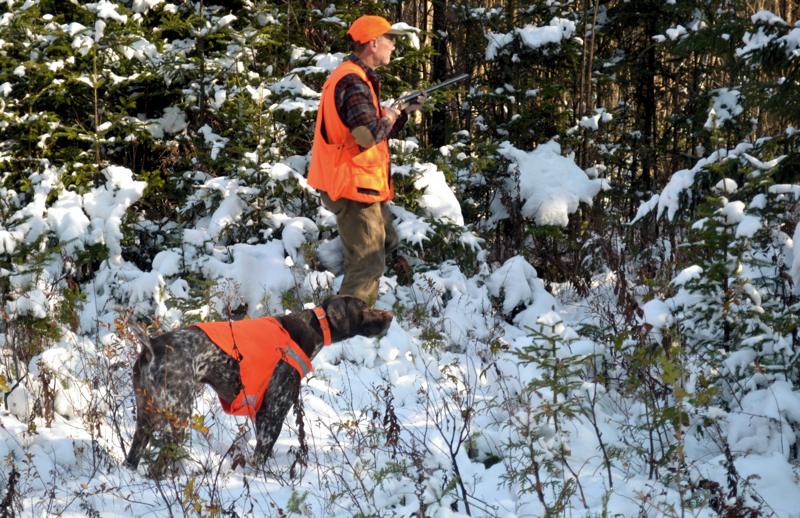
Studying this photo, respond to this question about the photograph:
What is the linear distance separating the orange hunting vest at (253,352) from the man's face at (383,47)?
2.21 m

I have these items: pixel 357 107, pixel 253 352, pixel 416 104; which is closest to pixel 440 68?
pixel 416 104

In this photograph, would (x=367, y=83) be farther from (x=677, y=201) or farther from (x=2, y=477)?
(x=2, y=477)

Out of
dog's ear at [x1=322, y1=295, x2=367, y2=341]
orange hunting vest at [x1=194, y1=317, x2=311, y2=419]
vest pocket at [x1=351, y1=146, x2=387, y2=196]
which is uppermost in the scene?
vest pocket at [x1=351, y1=146, x2=387, y2=196]

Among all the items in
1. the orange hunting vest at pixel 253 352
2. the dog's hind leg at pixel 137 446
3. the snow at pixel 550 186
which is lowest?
the dog's hind leg at pixel 137 446

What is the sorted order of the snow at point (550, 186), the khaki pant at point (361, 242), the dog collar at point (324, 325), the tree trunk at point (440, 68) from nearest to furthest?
the dog collar at point (324, 325), the khaki pant at point (361, 242), the snow at point (550, 186), the tree trunk at point (440, 68)

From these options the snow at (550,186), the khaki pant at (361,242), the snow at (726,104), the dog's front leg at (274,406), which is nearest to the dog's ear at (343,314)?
the dog's front leg at (274,406)

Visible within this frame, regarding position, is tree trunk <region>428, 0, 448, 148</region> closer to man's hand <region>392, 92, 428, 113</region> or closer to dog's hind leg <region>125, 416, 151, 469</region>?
man's hand <region>392, 92, 428, 113</region>

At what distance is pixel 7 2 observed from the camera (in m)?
7.69

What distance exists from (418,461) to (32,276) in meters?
4.16

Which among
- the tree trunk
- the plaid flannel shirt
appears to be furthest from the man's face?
the tree trunk

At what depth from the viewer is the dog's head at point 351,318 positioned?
4.58 meters

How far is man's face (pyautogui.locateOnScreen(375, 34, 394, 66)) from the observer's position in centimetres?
549

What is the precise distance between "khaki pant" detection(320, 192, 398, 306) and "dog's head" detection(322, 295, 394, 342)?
92 centimetres

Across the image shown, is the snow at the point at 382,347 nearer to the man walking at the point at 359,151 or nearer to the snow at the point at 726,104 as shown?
the snow at the point at 726,104
